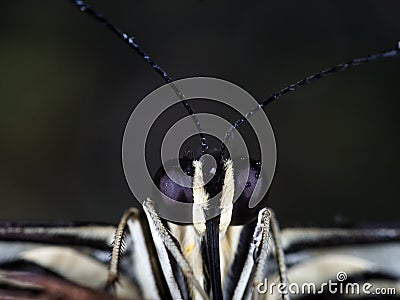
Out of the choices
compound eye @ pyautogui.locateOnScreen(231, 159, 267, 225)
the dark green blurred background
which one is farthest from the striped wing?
the dark green blurred background

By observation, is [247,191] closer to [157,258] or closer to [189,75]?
[157,258]

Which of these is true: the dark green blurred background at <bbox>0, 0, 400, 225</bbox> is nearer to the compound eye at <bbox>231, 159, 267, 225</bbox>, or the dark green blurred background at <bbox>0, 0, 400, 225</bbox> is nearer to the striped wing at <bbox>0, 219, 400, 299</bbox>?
the striped wing at <bbox>0, 219, 400, 299</bbox>

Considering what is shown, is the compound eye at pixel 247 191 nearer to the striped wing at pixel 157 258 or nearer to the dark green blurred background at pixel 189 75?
the striped wing at pixel 157 258

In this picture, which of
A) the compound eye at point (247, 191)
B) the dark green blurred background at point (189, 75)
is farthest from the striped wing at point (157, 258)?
the dark green blurred background at point (189, 75)

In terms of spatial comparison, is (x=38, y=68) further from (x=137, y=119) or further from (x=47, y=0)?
(x=137, y=119)

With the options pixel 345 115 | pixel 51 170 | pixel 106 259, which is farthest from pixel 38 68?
pixel 106 259

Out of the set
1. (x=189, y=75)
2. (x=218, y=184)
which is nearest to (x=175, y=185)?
(x=218, y=184)
